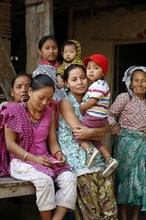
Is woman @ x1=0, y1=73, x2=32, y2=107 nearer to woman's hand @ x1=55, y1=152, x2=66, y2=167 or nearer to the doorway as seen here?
woman's hand @ x1=55, y1=152, x2=66, y2=167

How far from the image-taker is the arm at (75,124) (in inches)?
151

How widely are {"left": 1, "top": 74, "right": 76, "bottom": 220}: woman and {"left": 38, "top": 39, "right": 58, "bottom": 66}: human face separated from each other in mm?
693

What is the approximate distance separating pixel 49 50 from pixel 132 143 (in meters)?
1.35

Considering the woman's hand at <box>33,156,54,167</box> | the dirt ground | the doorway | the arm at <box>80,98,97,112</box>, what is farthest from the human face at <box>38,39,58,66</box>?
the doorway

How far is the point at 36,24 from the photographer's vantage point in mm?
4480

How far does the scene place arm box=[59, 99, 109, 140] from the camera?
3848 millimetres

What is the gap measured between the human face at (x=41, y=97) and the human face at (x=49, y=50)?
737 millimetres

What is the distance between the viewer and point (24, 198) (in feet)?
15.9

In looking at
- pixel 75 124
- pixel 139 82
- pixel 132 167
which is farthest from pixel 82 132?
pixel 139 82

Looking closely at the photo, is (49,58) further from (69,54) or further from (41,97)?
(41,97)

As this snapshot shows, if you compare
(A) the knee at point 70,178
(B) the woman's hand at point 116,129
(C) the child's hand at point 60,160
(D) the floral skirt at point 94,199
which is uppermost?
(B) the woman's hand at point 116,129

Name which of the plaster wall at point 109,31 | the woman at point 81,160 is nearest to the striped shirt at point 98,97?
the woman at point 81,160

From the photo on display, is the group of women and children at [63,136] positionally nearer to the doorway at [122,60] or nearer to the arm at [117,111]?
the arm at [117,111]

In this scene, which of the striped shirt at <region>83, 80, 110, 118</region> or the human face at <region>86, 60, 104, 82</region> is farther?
the human face at <region>86, 60, 104, 82</region>
